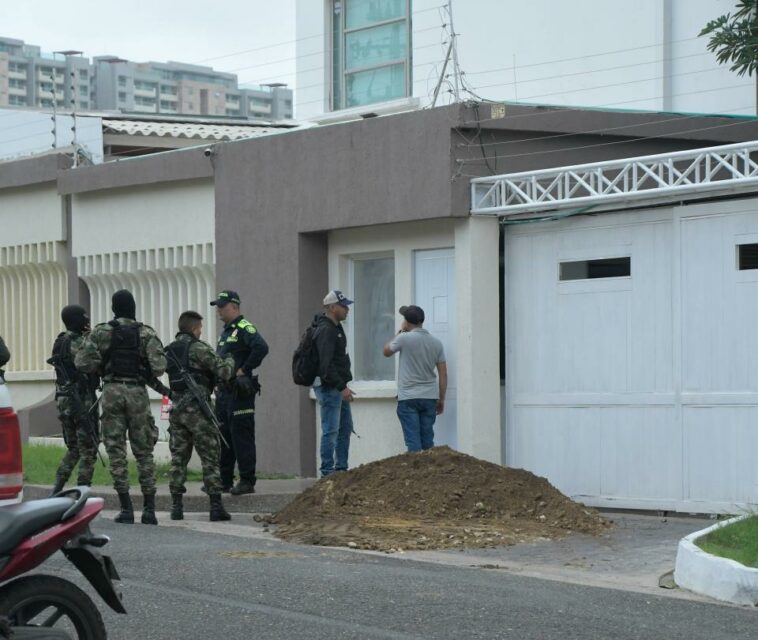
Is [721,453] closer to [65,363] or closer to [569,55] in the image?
[65,363]

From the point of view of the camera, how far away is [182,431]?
13461 mm

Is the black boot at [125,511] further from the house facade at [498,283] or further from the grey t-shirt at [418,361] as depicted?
the house facade at [498,283]

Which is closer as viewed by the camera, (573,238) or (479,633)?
(479,633)

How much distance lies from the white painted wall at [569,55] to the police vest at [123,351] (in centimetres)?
869

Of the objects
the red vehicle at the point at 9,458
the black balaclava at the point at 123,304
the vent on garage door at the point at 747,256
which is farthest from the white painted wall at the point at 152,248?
the red vehicle at the point at 9,458

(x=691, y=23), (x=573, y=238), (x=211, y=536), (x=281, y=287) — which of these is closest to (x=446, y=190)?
(x=573, y=238)

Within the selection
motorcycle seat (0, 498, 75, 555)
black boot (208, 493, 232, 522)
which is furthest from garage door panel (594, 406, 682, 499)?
motorcycle seat (0, 498, 75, 555)

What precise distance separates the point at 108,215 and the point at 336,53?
487 cm

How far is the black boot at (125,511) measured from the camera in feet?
43.7

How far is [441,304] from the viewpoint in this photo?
54.2 ft

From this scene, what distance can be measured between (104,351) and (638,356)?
4935 millimetres

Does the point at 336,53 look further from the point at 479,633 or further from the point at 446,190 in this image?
the point at 479,633

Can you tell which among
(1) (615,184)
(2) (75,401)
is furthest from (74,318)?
(1) (615,184)

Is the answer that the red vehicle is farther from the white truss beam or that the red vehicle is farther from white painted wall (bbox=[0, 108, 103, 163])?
white painted wall (bbox=[0, 108, 103, 163])
